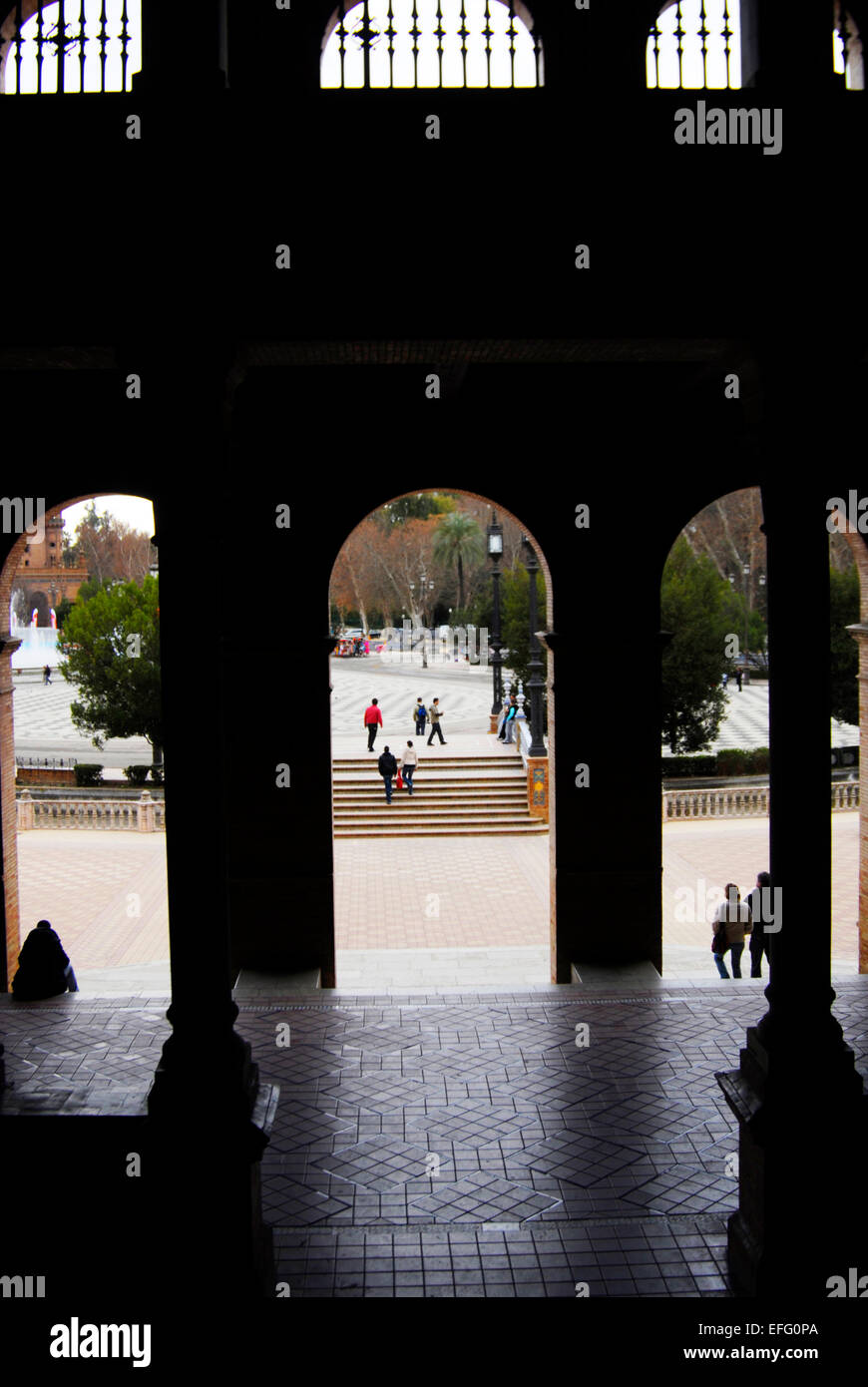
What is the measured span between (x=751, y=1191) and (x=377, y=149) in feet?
16.2

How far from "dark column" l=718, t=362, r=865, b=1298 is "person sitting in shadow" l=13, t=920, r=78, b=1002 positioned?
6274mm

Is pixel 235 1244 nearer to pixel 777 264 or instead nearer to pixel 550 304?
pixel 550 304

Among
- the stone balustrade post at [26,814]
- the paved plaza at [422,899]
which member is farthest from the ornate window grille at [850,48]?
the stone balustrade post at [26,814]

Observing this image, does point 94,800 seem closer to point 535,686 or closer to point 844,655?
point 535,686

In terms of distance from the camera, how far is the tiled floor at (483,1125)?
5.47m

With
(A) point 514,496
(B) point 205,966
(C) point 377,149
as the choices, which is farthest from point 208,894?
(A) point 514,496

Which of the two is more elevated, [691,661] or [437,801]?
[691,661]

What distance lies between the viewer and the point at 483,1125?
6.95 m

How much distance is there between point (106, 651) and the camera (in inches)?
914

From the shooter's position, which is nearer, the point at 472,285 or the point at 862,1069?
the point at 472,285

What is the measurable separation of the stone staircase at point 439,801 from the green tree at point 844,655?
697 centimetres

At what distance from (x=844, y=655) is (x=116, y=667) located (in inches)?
589

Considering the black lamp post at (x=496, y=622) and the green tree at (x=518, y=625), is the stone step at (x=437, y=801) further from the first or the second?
the green tree at (x=518, y=625)

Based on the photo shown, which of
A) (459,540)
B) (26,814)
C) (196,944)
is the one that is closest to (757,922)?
(196,944)
